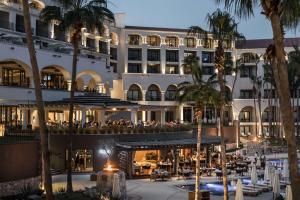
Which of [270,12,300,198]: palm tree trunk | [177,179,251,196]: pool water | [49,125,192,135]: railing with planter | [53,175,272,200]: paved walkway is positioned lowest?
[177,179,251,196]: pool water

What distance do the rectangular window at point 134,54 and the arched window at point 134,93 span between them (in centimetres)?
467

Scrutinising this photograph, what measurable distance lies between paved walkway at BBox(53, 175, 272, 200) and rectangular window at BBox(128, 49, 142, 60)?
131ft

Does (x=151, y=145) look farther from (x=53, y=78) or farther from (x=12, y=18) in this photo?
(x=12, y=18)

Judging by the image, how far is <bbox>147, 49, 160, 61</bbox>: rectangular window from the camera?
76.8 metres

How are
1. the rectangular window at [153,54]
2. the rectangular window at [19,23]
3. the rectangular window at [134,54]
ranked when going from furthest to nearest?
the rectangular window at [153,54] → the rectangular window at [134,54] → the rectangular window at [19,23]

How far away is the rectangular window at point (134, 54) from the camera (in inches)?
2967

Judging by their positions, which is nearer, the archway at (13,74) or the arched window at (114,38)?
the archway at (13,74)

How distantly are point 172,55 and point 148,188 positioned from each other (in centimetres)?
4843

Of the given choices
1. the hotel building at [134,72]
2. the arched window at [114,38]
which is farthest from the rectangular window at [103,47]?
the arched window at [114,38]

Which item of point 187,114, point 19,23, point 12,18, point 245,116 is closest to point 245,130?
point 245,116

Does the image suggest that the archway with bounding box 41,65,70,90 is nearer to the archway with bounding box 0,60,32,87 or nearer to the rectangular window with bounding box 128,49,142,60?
the archway with bounding box 0,60,32,87

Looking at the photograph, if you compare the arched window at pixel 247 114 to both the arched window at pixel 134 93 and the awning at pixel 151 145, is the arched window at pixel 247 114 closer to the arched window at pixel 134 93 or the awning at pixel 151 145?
the arched window at pixel 134 93

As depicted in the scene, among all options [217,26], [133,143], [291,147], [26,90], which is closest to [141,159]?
[133,143]

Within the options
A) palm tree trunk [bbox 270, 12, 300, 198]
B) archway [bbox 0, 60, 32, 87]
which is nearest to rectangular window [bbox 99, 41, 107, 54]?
archway [bbox 0, 60, 32, 87]
